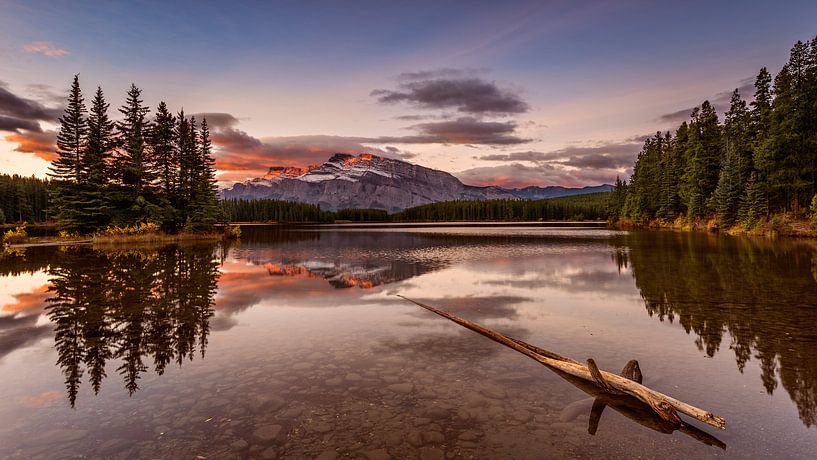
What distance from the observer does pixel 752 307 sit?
15.4 metres

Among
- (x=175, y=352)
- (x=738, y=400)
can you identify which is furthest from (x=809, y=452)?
(x=175, y=352)

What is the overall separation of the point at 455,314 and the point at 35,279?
973 inches

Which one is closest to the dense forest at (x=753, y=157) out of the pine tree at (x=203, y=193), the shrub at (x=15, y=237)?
the pine tree at (x=203, y=193)

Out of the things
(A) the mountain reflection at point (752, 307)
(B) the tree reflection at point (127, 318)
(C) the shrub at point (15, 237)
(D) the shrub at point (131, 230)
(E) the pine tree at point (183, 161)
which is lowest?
(B) the tree reflection at point (127, 318)

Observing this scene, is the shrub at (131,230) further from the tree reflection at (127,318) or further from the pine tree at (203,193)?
the tree reflection at (127,318)

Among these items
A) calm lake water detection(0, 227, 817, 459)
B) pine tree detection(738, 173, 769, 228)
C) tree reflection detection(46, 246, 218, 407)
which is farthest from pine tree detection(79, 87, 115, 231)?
pine tree detection(738, 173, 769, 228)

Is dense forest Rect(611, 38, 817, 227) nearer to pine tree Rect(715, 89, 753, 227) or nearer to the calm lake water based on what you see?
pine tree Rect(715, 89, 753, 227)

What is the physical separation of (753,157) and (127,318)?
7836 centimetres

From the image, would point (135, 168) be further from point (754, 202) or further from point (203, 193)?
point (754, 202)

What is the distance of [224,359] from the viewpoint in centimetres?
1062

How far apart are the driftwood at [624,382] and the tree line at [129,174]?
2305 inches

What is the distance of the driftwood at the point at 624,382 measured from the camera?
6986mm

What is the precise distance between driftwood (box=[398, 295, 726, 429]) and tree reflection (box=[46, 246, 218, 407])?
361 inches

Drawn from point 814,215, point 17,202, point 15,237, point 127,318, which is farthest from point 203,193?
point 17,202
